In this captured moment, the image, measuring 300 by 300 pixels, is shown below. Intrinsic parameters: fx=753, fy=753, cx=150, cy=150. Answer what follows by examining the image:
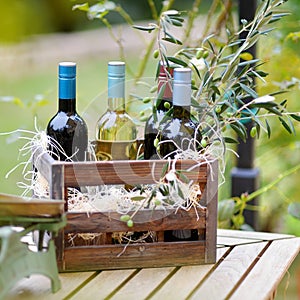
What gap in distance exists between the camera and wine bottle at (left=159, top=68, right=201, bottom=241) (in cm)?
138

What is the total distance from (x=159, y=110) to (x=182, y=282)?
0.34m

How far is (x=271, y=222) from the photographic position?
2727 mm

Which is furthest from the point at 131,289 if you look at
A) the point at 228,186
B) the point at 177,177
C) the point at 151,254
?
the point at 228,186

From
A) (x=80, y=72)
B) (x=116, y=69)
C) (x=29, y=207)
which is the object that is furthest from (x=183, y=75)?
(x=80, y=72)

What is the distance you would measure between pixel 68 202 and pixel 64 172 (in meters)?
0.09

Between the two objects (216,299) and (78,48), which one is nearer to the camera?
(216,299)

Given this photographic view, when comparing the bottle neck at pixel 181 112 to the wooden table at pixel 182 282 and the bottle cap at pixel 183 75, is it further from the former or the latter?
the wooden table at pixel 182 282

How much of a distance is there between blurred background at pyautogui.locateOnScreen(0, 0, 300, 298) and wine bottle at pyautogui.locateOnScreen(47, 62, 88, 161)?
56 millimetres

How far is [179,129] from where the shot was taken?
4.59 feet

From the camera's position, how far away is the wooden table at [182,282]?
128cm

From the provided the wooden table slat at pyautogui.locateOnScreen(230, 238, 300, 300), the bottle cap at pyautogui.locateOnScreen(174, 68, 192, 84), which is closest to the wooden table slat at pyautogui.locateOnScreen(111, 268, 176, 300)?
the wooden table slat at pyautogui.locateOnScreen(230, 238, 300, 300)

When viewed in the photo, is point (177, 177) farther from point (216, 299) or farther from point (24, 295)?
point (24, 295)

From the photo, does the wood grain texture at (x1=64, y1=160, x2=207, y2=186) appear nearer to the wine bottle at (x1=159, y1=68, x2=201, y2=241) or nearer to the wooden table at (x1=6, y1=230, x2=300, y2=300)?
the wine bottle at (x1=159, y1=68, x2=201, y2=241)

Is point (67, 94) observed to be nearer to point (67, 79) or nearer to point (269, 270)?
point (67, 79)
